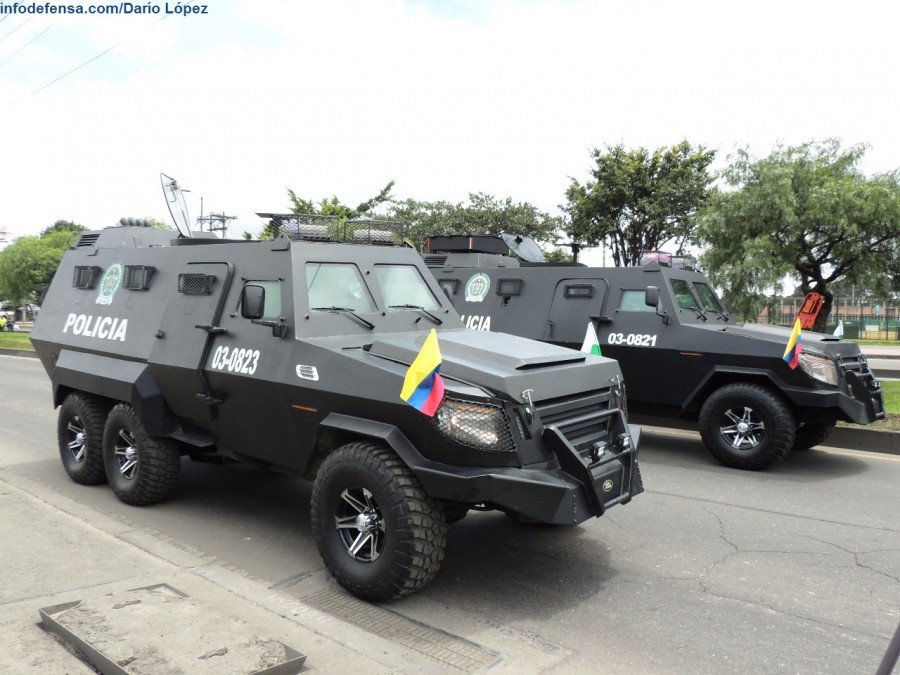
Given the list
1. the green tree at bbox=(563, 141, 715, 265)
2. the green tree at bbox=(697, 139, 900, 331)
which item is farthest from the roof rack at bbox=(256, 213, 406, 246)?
the green tree at bbox=(563, 141, 715, 265)

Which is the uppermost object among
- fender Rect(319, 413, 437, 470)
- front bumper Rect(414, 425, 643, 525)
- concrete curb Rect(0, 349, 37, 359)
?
fender Rect(319, 413, 437, 470)

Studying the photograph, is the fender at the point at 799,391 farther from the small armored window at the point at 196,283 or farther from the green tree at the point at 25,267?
the green tree at the point at 25,267

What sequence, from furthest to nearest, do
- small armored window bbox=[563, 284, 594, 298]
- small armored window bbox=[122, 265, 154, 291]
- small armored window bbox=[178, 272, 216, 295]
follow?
small armored window bbox=[563, 284, 594, 298], small armored window bbox=[122, 265, 154, 291], small armored window bbox=[178, 272, 216, 295]

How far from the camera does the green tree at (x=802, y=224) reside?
48.6 feet

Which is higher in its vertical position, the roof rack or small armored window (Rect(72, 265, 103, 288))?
the roof rack

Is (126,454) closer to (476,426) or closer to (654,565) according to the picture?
(476,426)

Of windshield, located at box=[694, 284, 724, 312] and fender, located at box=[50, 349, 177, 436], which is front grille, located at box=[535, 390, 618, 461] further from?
windshield, located at box=[694, 284, 724, 312]

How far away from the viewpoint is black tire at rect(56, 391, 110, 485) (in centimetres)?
675

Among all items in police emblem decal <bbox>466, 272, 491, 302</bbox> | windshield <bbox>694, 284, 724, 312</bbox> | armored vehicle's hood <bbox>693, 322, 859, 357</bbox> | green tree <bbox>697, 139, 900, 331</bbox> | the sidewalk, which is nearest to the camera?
the sidewalk

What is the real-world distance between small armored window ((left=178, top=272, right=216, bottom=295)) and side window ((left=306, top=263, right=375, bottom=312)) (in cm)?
107

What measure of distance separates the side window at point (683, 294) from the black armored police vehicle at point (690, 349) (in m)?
0.02

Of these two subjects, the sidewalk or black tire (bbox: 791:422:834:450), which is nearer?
the sidewalk

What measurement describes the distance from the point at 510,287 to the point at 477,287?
0.60 meters

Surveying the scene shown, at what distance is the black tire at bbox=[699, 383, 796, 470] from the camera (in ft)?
25.5
